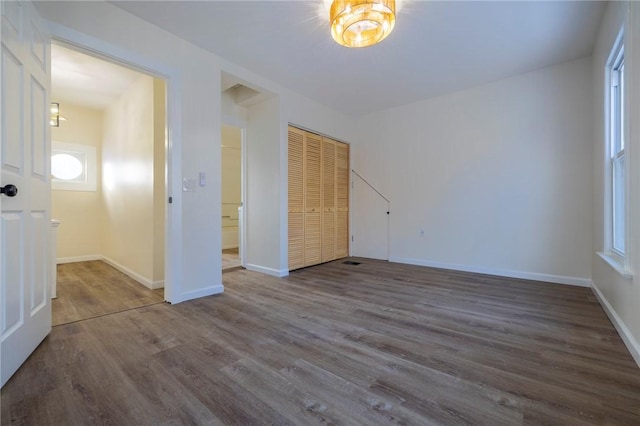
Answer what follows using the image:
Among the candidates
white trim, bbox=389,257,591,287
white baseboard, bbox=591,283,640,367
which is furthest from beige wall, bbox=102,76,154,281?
white baseboard, bbox=591,283,640,367

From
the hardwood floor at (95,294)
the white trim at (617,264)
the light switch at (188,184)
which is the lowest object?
the hardwood floor at (95,294)

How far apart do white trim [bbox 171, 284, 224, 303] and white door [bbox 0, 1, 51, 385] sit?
2.97 feet

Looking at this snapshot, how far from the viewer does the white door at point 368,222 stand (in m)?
4.63

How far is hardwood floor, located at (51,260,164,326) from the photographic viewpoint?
2297mm

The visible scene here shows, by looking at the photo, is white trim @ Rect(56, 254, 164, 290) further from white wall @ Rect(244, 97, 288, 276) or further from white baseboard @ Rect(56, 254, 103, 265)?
white wall @ Rect(244, 97, 288, 276)

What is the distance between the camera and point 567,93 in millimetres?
3107

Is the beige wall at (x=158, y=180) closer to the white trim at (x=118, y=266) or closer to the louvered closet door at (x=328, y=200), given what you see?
the white trim at (x=118, y=266)

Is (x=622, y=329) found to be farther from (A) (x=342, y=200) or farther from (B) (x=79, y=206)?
(B) (x=79, y=206)

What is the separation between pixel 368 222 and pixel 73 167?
5.07 meters

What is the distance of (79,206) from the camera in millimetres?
4570

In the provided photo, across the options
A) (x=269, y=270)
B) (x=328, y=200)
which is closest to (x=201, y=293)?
(x=269, y=270)

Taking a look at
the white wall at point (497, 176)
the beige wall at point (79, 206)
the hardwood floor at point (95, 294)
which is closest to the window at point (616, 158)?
the white wall at point (497, 176)

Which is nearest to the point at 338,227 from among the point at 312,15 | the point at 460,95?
the point at 460,95

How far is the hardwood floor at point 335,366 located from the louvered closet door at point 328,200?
1933mm
